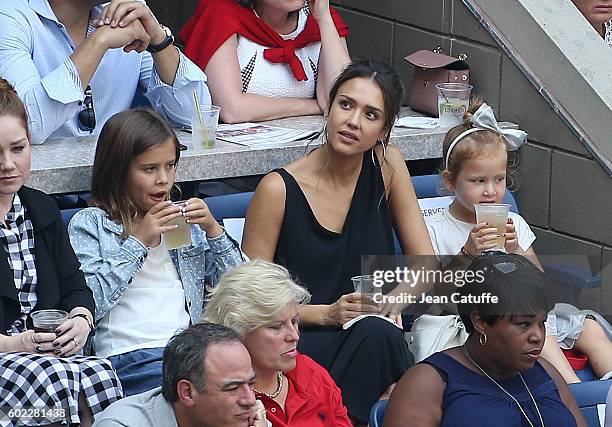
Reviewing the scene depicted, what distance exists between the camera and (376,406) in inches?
151

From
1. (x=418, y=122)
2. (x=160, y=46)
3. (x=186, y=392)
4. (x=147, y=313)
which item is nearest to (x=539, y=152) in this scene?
(x=418, y=122)

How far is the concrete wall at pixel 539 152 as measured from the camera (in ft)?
18.0

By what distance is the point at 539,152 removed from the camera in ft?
18.5

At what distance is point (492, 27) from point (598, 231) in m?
1.00

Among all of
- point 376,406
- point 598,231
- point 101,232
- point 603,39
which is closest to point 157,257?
point 101,232

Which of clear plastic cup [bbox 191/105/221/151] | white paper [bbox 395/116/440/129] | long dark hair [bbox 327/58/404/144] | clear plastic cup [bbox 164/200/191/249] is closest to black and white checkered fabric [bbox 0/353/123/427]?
clear plastic cup [bbox 164/200/191/249]

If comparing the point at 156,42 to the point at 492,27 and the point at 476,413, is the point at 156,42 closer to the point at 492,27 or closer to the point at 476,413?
the point at 492,27

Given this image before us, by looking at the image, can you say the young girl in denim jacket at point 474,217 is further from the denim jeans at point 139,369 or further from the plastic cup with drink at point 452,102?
the denim jeans at point 139,369

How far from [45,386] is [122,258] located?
67cm

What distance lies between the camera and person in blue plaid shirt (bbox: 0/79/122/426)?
11.6ft

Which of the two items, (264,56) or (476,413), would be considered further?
(264,56)

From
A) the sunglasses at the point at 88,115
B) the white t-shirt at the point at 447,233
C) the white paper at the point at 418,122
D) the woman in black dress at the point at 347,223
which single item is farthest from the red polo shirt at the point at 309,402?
the white paper at the point at 418,122

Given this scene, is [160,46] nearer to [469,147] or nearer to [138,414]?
[469,147]

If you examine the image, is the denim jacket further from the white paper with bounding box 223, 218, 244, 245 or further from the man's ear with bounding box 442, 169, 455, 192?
the man's ear with bounding box 442, 169, 455, 192
